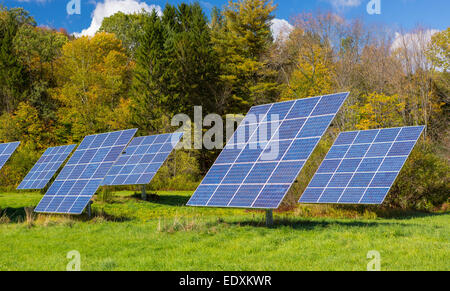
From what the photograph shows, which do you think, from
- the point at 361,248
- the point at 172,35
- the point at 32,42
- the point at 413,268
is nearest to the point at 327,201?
the point at 361,248

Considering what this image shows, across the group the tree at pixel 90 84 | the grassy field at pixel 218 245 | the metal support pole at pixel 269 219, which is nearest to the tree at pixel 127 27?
the tree at pixel 90 84

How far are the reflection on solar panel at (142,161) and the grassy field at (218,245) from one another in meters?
8.63

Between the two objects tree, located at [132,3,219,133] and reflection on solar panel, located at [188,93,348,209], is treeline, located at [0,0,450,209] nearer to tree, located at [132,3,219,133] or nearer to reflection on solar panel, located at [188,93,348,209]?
tree, located at [132,3,219,133]

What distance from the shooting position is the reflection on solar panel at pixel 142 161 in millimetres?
28858

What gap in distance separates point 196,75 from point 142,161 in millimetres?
28604

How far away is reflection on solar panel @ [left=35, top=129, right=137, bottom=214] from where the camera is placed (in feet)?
65.7

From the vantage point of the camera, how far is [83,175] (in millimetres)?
21797

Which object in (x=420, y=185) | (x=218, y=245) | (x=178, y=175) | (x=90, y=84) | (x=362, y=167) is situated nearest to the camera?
(x=218, y=245)

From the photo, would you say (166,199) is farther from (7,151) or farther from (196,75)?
(196,75)

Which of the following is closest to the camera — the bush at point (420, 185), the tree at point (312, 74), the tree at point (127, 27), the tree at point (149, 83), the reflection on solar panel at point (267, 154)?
the reflection on solar panel at point (267, 154)

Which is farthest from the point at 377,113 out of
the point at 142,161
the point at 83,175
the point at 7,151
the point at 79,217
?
the point at 7,151

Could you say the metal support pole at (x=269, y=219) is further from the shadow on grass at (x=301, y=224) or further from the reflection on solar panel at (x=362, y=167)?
the reflection on solar panel at (x=362, y=167)

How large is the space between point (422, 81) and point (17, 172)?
137 ft

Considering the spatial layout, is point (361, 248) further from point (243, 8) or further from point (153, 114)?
point (243, 8)
